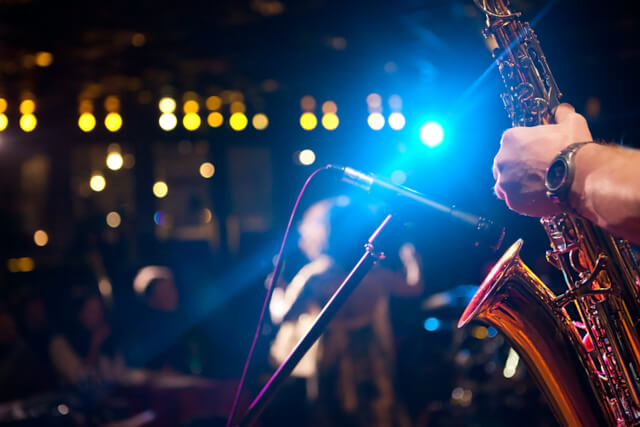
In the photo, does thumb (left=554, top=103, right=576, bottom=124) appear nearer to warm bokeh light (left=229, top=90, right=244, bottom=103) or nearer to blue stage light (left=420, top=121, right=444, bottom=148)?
blue stage light (left=420, top=121, right=444, bottom=148)

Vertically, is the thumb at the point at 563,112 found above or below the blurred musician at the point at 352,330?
above

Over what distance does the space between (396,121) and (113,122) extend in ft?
21.9

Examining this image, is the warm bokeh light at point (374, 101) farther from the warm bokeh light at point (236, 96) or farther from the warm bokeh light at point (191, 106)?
the warm bokeh light at point (191, 106)

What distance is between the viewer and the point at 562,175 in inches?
→ 42.9

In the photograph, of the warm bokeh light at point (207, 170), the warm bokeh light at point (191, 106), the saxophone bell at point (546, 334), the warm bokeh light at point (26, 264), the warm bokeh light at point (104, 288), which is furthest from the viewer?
the warm bokeh light at point (207, 170)

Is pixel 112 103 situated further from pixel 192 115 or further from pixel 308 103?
pixel 308 103

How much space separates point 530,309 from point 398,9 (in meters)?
5.33

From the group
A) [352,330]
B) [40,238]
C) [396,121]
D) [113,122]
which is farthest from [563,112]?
[40,238]

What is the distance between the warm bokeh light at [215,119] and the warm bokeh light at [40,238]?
472cm

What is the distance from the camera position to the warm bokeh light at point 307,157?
11.4 meters

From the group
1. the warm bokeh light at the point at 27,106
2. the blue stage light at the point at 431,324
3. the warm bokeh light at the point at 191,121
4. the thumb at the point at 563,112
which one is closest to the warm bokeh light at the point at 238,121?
the warm bokeh light at the point at 191,121

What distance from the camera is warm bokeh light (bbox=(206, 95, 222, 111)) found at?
11.2 meters

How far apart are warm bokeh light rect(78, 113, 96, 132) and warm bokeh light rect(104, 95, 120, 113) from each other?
0.45 meters

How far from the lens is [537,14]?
660cm
